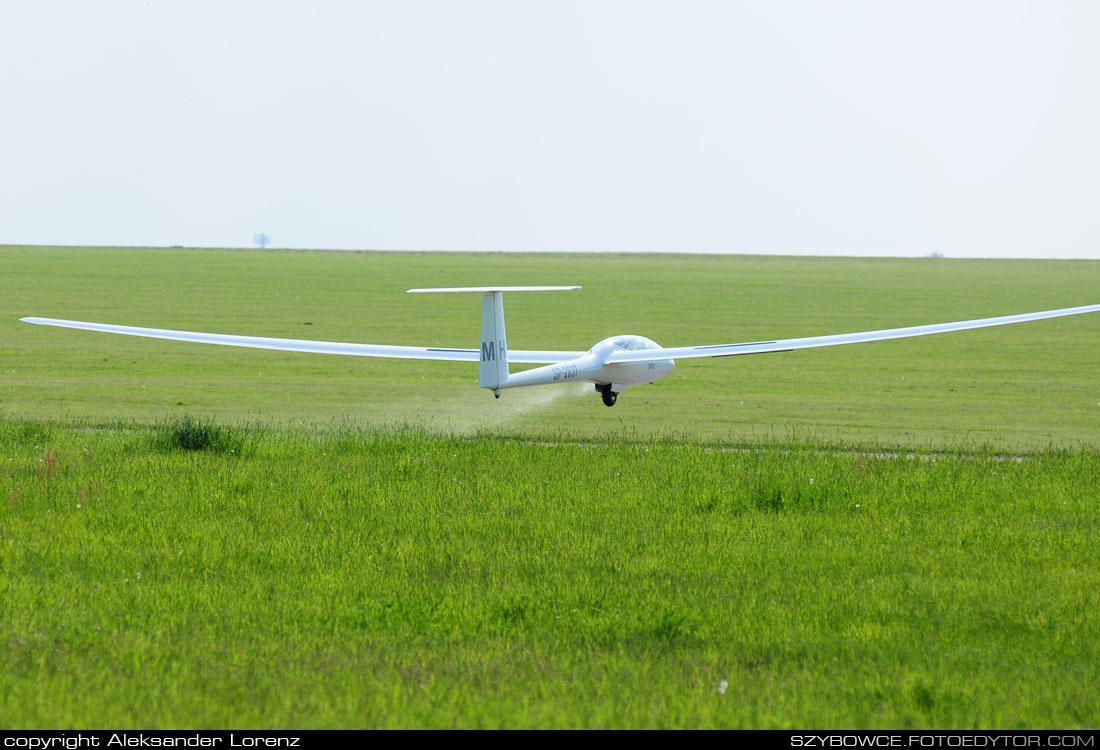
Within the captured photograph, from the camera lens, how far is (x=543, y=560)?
1256cm

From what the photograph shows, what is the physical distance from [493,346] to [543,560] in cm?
714

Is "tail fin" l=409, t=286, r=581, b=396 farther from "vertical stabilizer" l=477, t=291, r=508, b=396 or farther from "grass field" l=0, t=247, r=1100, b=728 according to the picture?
"grass field" l=0, t=247, r=1100, b=728

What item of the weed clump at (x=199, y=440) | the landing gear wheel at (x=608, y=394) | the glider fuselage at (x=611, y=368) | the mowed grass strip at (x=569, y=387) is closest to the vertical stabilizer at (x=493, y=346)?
the glider fuselage at (x=611, y=368)

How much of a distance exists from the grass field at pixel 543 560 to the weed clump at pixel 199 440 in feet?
0.24

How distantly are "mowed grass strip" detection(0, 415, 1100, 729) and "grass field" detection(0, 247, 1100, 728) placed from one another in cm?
4

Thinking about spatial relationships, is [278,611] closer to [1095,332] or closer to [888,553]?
[888,553]

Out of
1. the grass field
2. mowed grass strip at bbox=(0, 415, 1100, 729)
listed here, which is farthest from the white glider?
mowed grass strip at bbox=(0, 415, 1100, 729)

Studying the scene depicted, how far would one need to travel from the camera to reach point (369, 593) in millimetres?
11344

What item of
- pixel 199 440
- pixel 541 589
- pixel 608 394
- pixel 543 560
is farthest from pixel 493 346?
pixel 541 589

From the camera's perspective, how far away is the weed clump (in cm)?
1920

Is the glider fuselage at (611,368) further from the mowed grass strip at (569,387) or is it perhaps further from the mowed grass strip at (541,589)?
the mowed grass strip at (541,589)

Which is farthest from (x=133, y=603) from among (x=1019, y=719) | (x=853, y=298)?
(x=853, y=298)

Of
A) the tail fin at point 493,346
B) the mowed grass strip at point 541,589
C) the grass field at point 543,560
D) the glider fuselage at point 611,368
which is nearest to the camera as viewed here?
the mowed grass strip at point 541,589

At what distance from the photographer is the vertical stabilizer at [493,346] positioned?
18969 millimetres
